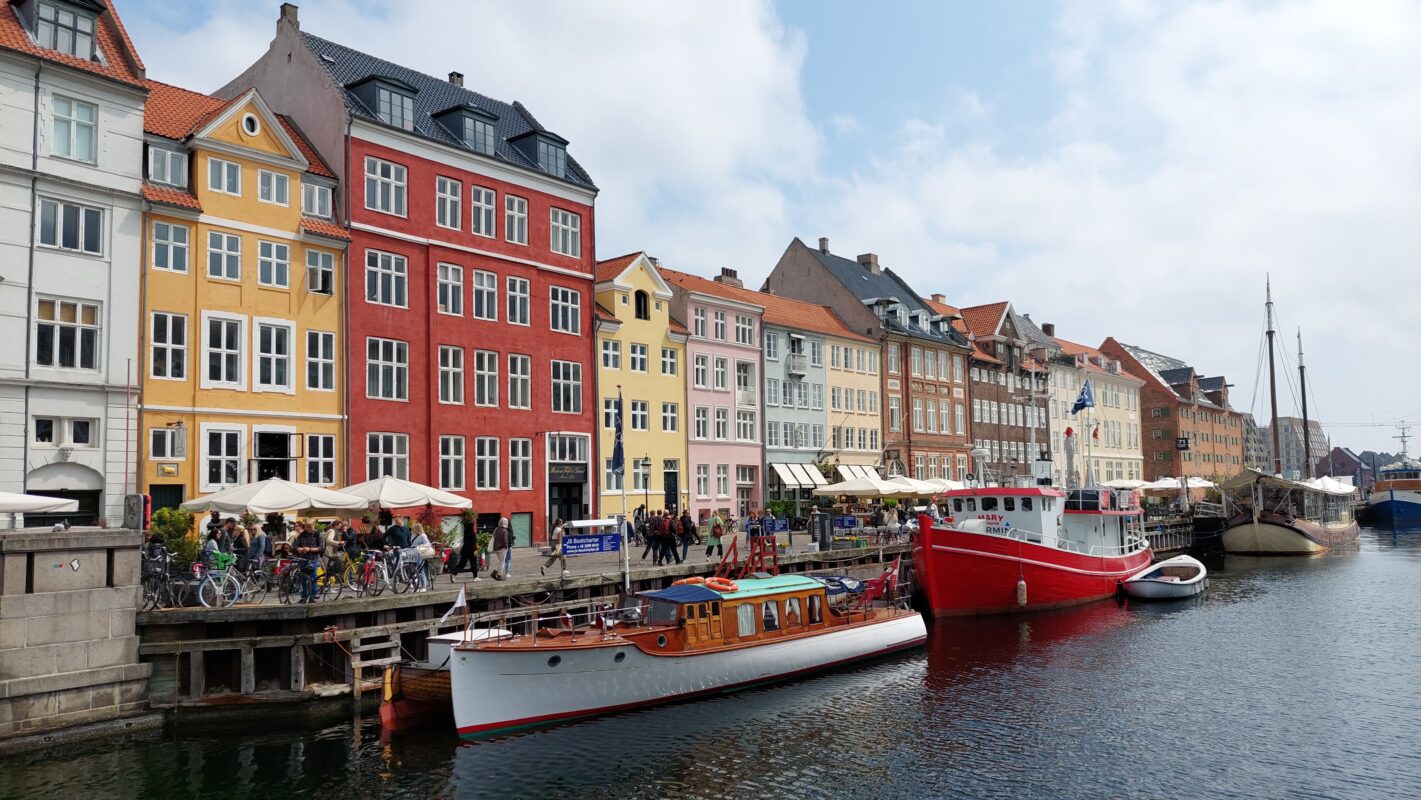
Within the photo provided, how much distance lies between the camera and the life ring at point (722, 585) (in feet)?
84.8

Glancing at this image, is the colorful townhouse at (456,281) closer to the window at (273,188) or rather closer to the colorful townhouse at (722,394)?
the window at (273,188)

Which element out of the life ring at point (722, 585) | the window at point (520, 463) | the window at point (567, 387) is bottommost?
the life ring at point (722, 585)

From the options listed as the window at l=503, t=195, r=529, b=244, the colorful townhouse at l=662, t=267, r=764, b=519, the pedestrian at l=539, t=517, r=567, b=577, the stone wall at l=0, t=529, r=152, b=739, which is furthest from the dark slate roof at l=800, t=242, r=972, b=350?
the stone wall at l=0, t=529, r=152, b=739

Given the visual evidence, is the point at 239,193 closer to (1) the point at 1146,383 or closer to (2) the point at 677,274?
(2) the point at 677,274

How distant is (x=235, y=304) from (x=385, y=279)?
6.04m

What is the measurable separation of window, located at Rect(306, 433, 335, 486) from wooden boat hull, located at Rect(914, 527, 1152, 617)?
20637mm

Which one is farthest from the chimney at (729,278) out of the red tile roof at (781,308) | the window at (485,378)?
the window at (485,378)

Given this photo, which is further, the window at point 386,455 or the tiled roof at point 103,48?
the window at point 386,455

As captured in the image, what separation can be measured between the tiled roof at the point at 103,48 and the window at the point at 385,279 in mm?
9448

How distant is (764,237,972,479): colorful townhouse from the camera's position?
67.4 meters

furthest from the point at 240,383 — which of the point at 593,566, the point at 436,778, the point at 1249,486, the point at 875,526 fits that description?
the point at 1249,486

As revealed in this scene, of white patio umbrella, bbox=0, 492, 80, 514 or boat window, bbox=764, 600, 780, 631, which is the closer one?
white patio umbrella, bbox=0, 492, 80, 514

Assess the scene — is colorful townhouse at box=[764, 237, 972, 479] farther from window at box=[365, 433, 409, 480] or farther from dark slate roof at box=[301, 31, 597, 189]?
window at box=[365, 433, 409, 480]

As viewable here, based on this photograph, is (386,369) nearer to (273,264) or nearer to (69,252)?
(273,264)
